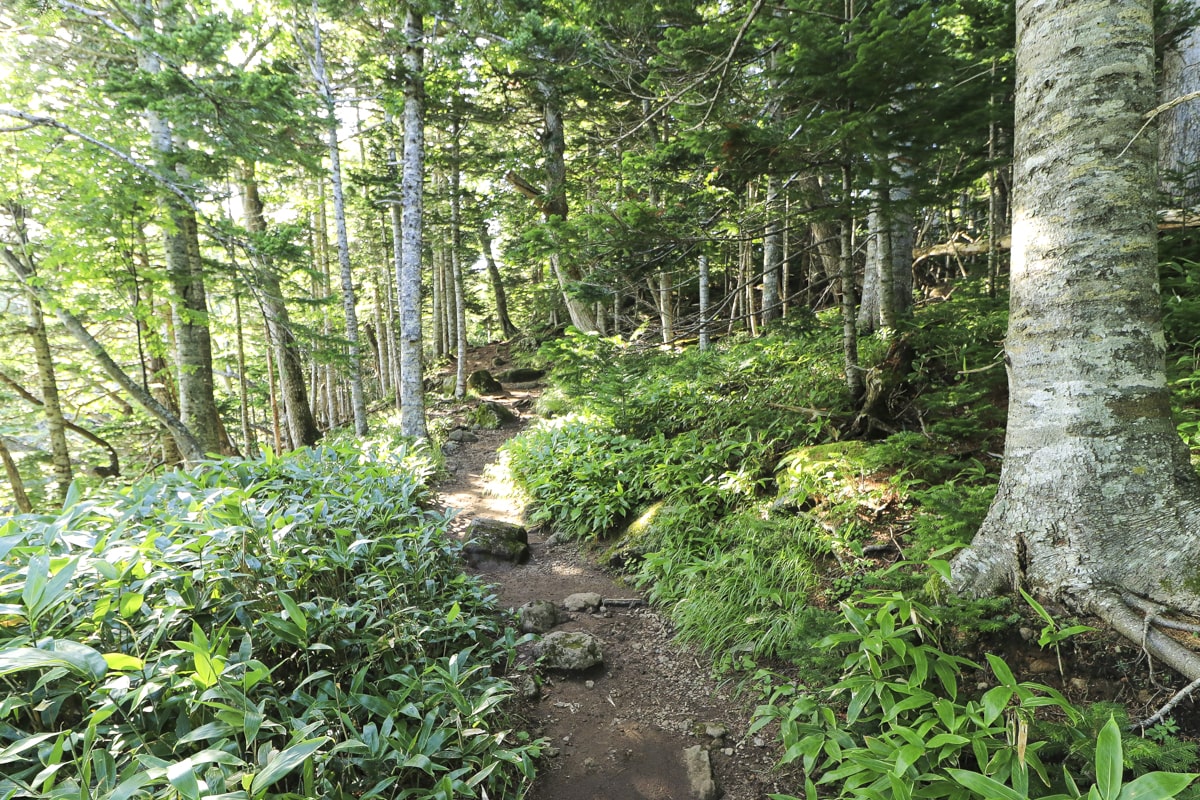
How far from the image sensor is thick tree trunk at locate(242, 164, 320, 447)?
7.84 metres

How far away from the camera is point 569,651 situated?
3.69 m

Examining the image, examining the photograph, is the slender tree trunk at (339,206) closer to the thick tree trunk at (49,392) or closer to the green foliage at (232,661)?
the thick tree trunk at (49,392)

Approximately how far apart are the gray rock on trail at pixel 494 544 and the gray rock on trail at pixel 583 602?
42.6 inches

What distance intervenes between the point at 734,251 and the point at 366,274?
17.9 meters

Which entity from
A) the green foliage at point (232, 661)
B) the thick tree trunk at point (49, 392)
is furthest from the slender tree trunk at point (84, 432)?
the green foliage at point (232, 661)

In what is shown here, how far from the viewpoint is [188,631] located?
95.7 inches

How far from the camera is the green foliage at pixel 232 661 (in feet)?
5.49

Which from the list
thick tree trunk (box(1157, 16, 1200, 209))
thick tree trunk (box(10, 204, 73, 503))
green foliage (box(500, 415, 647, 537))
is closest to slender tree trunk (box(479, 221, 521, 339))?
thick tree trunk (box(10, 204, 73, 503))

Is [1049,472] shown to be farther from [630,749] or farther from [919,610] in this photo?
[630,749]

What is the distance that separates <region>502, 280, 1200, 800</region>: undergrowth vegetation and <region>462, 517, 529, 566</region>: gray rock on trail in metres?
0.66

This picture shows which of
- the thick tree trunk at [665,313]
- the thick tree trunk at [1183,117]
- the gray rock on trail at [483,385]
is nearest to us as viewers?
the thick tree trunk at [665,313]

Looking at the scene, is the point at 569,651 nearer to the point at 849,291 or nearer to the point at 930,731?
the point at 930,731

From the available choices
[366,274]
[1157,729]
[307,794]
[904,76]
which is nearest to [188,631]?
[307,794]

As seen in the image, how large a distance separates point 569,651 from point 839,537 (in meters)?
2.12
